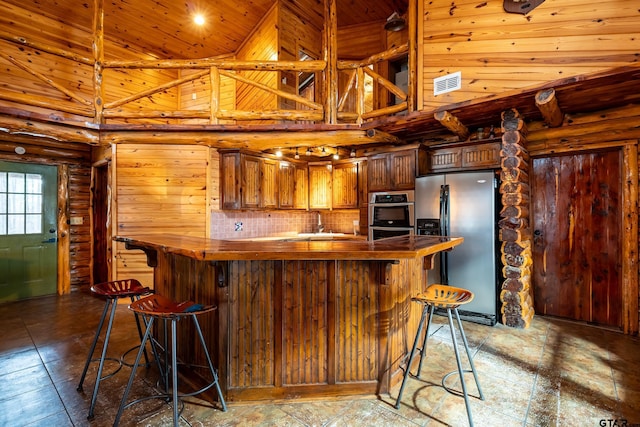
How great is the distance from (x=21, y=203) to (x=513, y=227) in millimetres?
7297

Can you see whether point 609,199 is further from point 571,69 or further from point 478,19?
point 478,19

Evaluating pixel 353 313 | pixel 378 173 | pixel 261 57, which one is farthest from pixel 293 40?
pixel 353 313

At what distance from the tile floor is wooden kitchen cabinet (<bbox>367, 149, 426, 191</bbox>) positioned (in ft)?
7.15

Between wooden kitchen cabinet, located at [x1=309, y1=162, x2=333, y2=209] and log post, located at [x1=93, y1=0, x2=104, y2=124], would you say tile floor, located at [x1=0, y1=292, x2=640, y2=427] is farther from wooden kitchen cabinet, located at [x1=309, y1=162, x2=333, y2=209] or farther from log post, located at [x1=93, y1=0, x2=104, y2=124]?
wooden kitchen cabinet, located at [x1=309, y1=162, x2=333, y2=209]

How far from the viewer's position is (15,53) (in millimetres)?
4664

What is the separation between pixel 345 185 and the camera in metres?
5.96

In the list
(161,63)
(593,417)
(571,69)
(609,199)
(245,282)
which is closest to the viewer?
(593,417)

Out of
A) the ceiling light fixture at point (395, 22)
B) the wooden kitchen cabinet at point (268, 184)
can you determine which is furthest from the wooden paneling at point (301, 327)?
the ceiling light fixture at point (395, 22)

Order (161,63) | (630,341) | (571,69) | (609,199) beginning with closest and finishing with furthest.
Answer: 1. (571,69)
2. (630,341)
3. (609,199)
4. (161,63)

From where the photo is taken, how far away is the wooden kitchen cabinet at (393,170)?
15.0 ft

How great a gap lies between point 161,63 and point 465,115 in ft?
13.8

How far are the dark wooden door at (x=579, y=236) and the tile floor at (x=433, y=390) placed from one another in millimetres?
460

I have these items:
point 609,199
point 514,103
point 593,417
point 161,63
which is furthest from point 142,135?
point 609,199

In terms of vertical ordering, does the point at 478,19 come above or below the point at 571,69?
above
